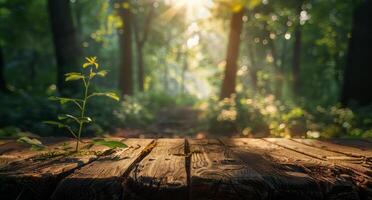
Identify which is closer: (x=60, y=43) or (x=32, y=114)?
(x=32, y=114)

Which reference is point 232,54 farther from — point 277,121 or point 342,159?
point 342,159

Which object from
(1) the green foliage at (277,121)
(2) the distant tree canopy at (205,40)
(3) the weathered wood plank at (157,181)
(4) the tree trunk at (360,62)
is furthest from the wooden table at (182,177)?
(4) the tree trunk at (360,62)

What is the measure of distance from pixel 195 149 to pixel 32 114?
867cm

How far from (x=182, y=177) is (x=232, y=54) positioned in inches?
567

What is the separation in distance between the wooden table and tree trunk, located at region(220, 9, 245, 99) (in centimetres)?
1377

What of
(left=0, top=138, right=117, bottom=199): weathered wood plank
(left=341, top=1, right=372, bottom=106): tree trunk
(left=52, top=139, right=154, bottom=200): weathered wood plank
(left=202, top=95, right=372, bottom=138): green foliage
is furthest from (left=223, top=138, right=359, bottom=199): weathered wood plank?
(left=341, top=1, right=372, bottom=106): tree trunk

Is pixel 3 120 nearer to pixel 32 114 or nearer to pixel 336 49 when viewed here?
pixel 32 114

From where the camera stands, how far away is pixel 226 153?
2258 millimetres

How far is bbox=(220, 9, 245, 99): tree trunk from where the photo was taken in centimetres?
1544

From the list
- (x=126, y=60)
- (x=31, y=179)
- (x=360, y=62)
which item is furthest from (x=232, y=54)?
(x=31, y=179)

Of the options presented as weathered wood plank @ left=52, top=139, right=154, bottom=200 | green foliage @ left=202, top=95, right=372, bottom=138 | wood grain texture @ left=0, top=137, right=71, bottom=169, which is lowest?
weathered wood plank @ left=52, top=139, right=154, bottom=200

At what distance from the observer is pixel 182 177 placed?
1547mm

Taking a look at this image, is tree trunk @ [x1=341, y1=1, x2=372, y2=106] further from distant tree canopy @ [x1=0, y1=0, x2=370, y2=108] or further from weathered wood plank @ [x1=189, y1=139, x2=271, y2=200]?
weathered wood plank @ [x1=189, y1=139, x2=271, y2=200]

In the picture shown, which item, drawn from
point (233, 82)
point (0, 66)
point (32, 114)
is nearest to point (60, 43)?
point (32, 114)
